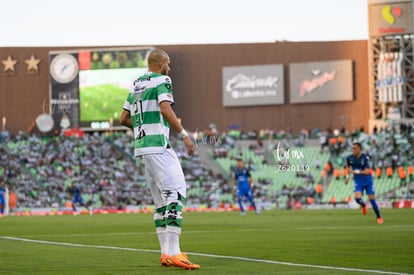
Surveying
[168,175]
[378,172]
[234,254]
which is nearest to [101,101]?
[378,172]

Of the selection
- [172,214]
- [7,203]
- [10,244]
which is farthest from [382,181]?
[172,214]

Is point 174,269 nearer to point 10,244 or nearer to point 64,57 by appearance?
point 10,244

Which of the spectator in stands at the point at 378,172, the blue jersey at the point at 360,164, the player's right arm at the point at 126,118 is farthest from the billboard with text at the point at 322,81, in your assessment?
the player's right arm at the point at 126,118

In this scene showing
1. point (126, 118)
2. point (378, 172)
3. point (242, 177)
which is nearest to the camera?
point (126, 118)

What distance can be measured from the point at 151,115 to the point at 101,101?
59531mm

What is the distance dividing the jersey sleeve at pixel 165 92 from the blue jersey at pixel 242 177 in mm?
28930

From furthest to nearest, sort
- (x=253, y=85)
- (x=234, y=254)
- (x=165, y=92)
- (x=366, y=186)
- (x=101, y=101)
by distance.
Answer: (x=253, y=85)
(x=101, y=101)
(x=366, y=186)
(x=234, y=254)
(x=165, y=92)

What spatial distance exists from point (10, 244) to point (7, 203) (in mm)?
37295

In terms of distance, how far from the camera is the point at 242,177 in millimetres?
42156

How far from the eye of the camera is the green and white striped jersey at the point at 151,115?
42.8ft

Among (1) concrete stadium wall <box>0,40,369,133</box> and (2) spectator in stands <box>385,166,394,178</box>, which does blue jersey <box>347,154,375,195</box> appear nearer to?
(2) spectator in stands <box>385,166,394,178</box>

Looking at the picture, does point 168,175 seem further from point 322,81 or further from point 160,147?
point 322,81

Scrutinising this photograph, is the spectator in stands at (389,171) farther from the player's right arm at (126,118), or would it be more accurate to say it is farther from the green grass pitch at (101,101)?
the player's right arm at (126,118)

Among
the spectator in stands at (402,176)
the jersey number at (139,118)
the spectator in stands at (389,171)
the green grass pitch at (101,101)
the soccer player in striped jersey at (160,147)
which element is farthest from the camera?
the green grass pitch at (101,101)
